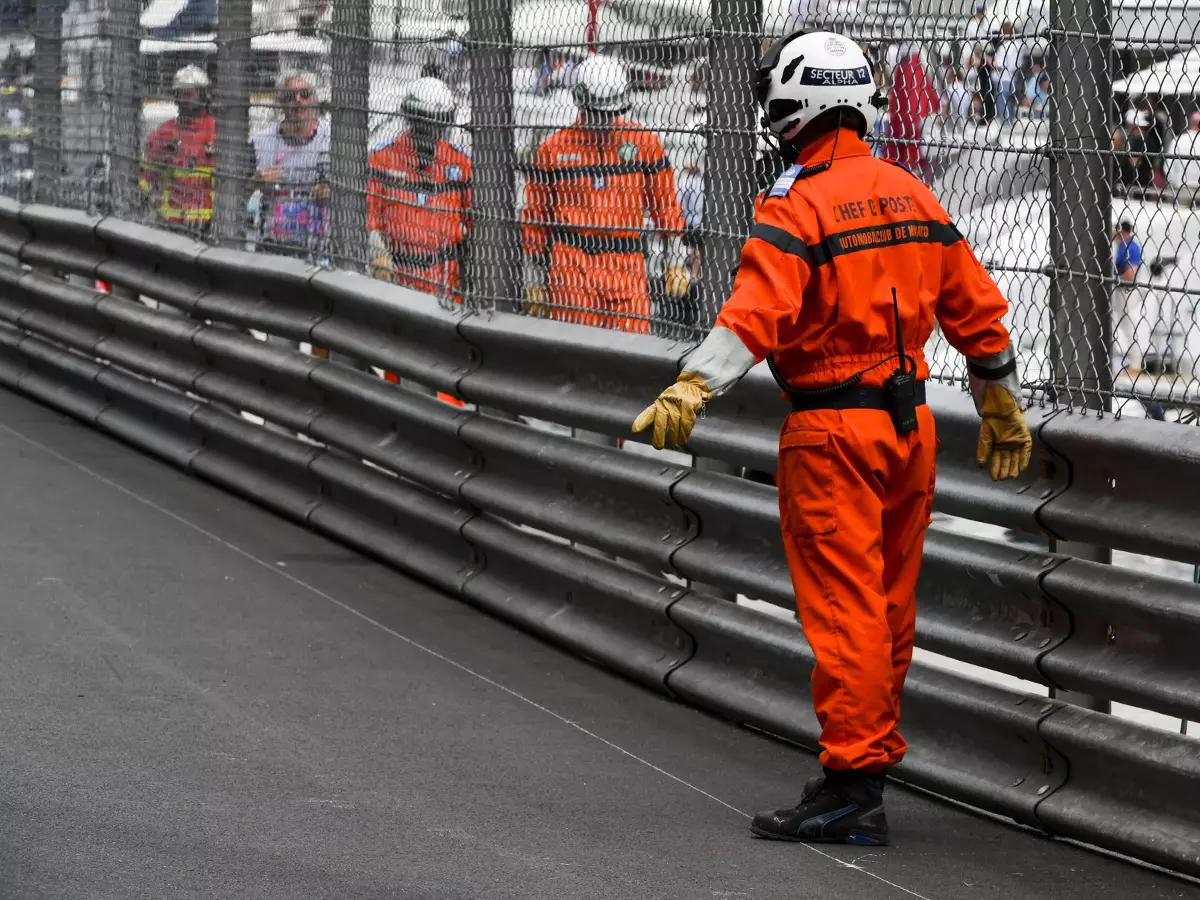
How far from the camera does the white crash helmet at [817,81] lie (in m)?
4.75

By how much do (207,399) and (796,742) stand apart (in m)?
4.83

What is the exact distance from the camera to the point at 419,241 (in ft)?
25.5

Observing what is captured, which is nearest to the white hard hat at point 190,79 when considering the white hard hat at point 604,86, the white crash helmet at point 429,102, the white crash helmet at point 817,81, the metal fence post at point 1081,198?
the white crash helmet at point 429,102

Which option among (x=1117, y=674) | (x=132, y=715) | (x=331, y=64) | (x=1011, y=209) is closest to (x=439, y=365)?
(x=331, y=64)

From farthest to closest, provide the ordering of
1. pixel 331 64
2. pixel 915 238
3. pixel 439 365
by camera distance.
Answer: pixel 331 64
pixel 439 365
pixel 915 238

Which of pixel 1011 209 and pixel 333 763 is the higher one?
pixel 1011 209

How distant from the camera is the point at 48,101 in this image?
12531 mm

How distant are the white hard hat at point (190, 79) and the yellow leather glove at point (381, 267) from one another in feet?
7.15

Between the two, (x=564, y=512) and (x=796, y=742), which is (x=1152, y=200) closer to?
(x=796, y=742)

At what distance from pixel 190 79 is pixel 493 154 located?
3.52m

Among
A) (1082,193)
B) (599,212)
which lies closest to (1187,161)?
(1082,193)

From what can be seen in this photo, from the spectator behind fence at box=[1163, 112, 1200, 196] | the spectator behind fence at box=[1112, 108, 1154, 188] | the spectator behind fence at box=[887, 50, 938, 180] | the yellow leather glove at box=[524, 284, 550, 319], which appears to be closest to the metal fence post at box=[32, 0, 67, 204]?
the yellow leather glove at box=[524, 284, 550, 319]

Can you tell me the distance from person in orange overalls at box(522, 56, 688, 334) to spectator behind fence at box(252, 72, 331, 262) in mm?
1951

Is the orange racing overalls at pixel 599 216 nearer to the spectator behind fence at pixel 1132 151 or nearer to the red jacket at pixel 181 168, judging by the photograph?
the spectator behind fence at pixel 1132 151
